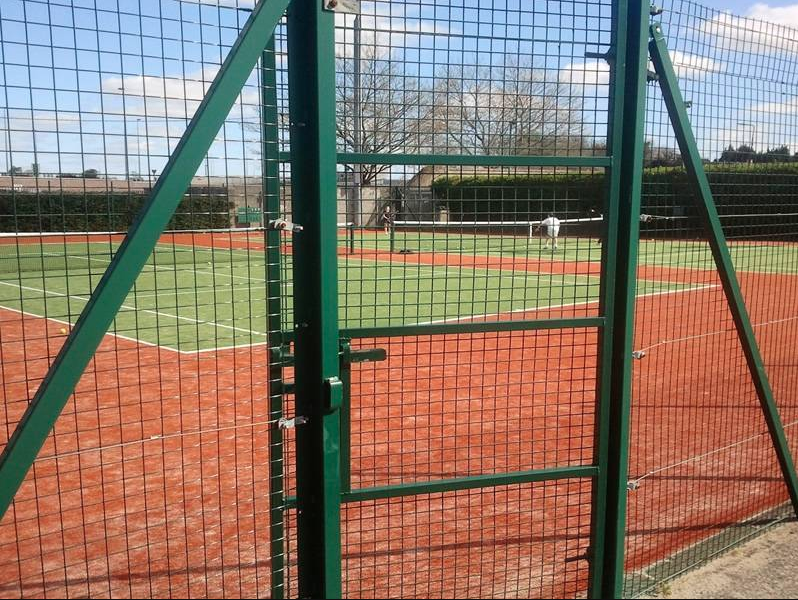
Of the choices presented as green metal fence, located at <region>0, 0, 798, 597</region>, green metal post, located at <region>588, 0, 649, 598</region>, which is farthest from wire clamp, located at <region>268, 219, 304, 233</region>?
green metal post, located at <region>588, 0, 649, 598</region>

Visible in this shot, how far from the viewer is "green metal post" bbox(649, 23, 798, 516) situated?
3881 millimetres

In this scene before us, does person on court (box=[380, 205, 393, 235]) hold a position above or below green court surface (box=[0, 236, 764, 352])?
above

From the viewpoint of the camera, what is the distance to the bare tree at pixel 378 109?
3.33 metres

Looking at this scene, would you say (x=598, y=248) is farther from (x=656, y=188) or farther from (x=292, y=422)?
(x=292, y=422)

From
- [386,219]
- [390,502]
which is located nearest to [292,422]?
[386,219]

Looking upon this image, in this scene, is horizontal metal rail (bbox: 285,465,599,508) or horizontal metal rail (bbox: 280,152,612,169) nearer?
horizontal metal rail (bbox: 280,152,612,169)

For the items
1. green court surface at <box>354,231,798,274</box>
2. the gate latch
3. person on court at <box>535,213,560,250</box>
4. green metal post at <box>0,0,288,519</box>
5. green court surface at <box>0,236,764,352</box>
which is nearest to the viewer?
green metal post at <box>0,0,288,519</box>

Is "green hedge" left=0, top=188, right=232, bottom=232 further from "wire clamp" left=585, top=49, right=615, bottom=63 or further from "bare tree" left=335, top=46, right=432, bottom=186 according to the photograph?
"wire clamp" left=585, top=49, right=615, bottom=63

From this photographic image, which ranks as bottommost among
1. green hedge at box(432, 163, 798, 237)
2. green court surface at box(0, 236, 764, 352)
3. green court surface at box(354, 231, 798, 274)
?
green court surface at box(0, 236, 764, 352)

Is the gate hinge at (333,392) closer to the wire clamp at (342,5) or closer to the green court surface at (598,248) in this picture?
the green court surface at (598,248)

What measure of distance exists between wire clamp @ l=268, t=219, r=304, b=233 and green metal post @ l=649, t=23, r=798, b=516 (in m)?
2.05

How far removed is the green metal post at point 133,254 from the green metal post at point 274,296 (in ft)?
0.84

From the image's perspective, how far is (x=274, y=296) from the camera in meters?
3.28

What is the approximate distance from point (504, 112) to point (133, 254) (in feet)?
6.33
